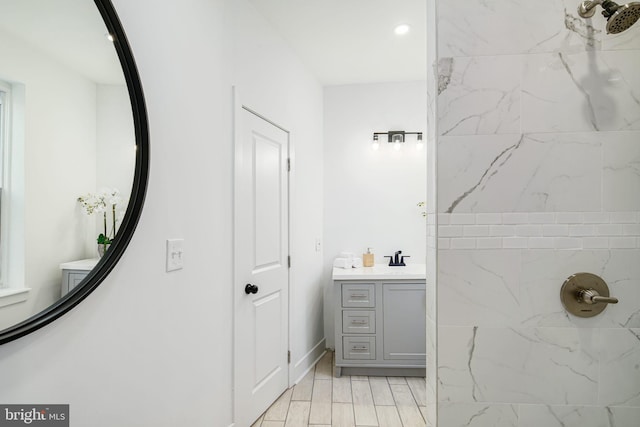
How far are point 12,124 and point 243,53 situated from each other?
1532 millimetres

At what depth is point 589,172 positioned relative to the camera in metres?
1.15

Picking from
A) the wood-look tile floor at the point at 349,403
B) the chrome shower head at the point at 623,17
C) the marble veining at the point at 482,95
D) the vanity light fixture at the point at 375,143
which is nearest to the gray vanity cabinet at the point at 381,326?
the wood-look tile floor at the point at 349,403

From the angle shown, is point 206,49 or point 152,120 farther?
point 206,49

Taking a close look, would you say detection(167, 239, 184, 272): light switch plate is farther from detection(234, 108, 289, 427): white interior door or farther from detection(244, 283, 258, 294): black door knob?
detection(244, 283, 258, 294): black door knob

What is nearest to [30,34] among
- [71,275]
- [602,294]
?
[71,275]

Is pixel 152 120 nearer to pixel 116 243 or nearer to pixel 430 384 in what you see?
pixel 116 243

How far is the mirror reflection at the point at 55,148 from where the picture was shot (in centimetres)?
84

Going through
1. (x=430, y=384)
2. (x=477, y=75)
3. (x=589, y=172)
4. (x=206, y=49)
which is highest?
(x=206, y=49)

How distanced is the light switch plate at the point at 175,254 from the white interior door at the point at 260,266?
0.52m

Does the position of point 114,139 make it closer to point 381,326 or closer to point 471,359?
point 471,359
